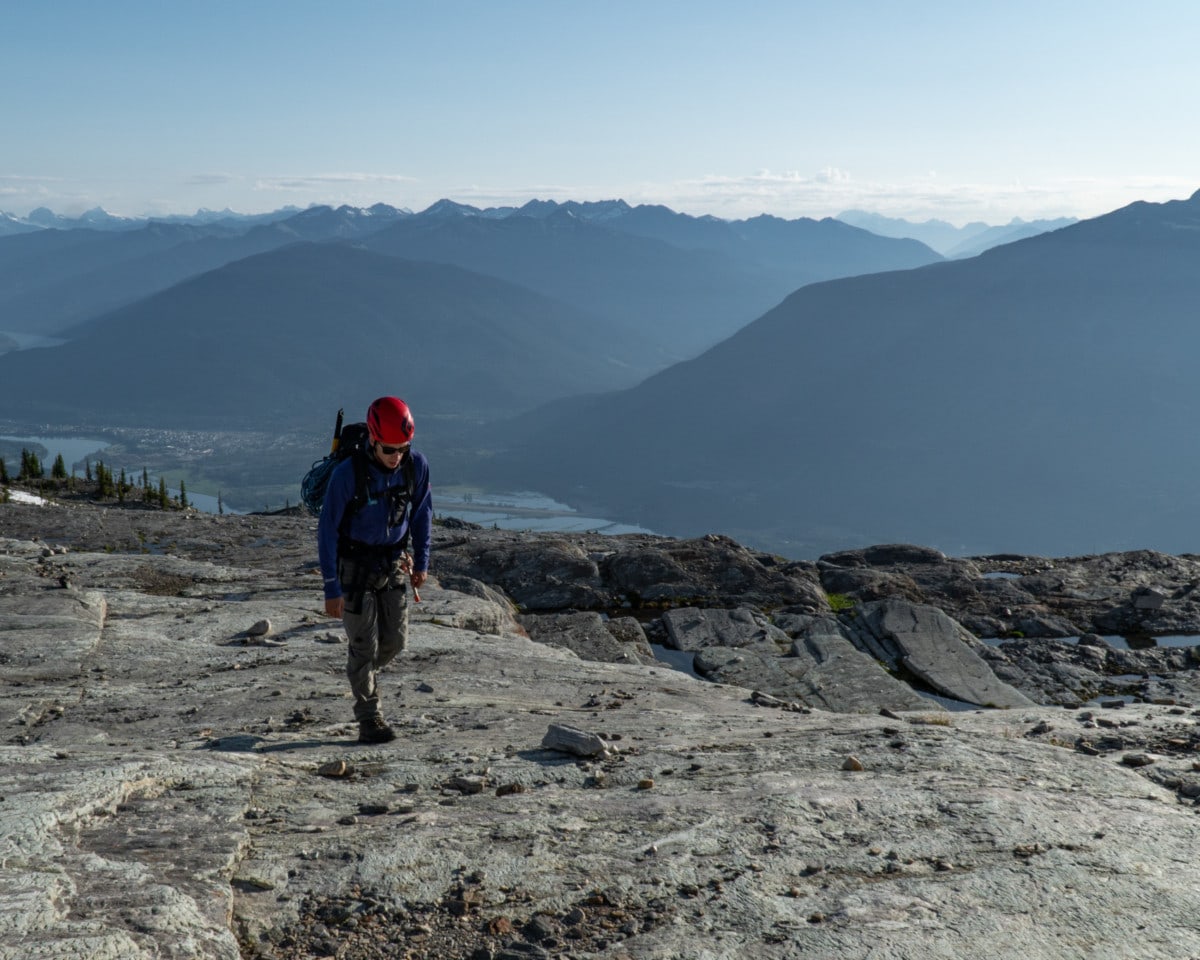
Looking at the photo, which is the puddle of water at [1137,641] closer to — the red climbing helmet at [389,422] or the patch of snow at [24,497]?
the red climbing helmet at [389,422]

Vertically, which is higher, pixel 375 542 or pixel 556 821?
pixel 375 542

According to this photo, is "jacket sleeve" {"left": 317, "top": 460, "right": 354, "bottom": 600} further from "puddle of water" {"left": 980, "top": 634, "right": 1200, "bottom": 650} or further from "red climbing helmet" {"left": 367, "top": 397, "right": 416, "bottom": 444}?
"puddle of water" {"left": 980, "top": 634, "right": 1200, "bottom": 650}

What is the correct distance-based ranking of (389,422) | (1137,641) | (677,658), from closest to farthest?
(389,422) < (677,658) < (1137,641)

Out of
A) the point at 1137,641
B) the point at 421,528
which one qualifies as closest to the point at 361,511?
the point at 421,528

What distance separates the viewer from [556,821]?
26.4 ft

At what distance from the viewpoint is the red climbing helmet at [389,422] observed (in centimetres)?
981

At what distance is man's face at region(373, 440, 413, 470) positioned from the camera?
10.1 meters

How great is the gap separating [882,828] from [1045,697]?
14.9m

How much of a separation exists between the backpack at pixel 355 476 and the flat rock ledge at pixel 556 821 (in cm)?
264

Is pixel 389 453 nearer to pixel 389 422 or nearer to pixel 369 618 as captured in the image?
pixel 389 422

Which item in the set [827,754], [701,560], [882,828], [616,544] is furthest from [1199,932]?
[616,544]

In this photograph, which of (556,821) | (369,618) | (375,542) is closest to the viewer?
(556,821)

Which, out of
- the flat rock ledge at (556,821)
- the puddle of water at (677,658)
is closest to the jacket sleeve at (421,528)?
the flat rock ledge at (556,821)

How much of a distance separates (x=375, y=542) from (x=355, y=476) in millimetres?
791
